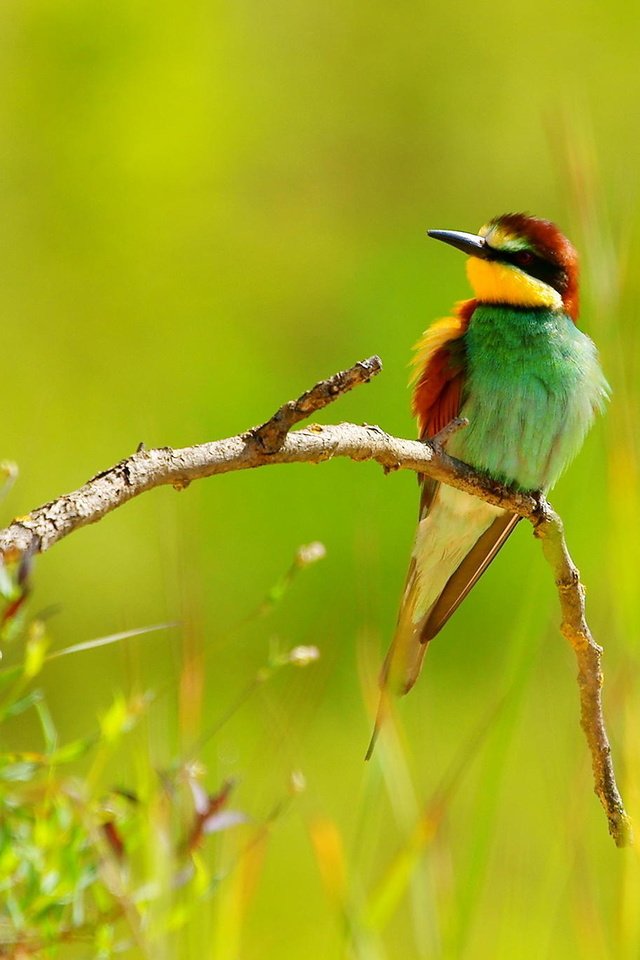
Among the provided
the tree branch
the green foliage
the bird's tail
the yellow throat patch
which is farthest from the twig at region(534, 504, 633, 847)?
the yellow throat patch

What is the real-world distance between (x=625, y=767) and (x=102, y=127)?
11.4 feet

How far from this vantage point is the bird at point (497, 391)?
1.95m

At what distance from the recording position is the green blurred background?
135 inches

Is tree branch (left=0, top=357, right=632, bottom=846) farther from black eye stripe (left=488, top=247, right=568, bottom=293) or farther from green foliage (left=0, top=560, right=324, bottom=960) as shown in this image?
black eye stripe (left=488, top=247, right=568, bottom=293)

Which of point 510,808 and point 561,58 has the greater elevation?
point 561,58

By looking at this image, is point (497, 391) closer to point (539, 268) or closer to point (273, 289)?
point (539, 268)

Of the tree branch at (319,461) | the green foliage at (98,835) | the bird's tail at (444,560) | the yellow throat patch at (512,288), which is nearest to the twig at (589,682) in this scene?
the tree branch at (319,461)

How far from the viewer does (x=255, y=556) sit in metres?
3.65

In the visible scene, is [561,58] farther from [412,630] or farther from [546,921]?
[546,921]

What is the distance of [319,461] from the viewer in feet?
3.51

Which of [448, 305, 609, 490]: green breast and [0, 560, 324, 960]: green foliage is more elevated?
[448, 305, 609, 490]: green breast

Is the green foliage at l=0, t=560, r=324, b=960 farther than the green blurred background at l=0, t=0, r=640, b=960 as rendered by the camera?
No

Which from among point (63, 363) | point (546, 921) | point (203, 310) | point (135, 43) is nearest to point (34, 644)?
point (546, 921)

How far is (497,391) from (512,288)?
0.18 m
